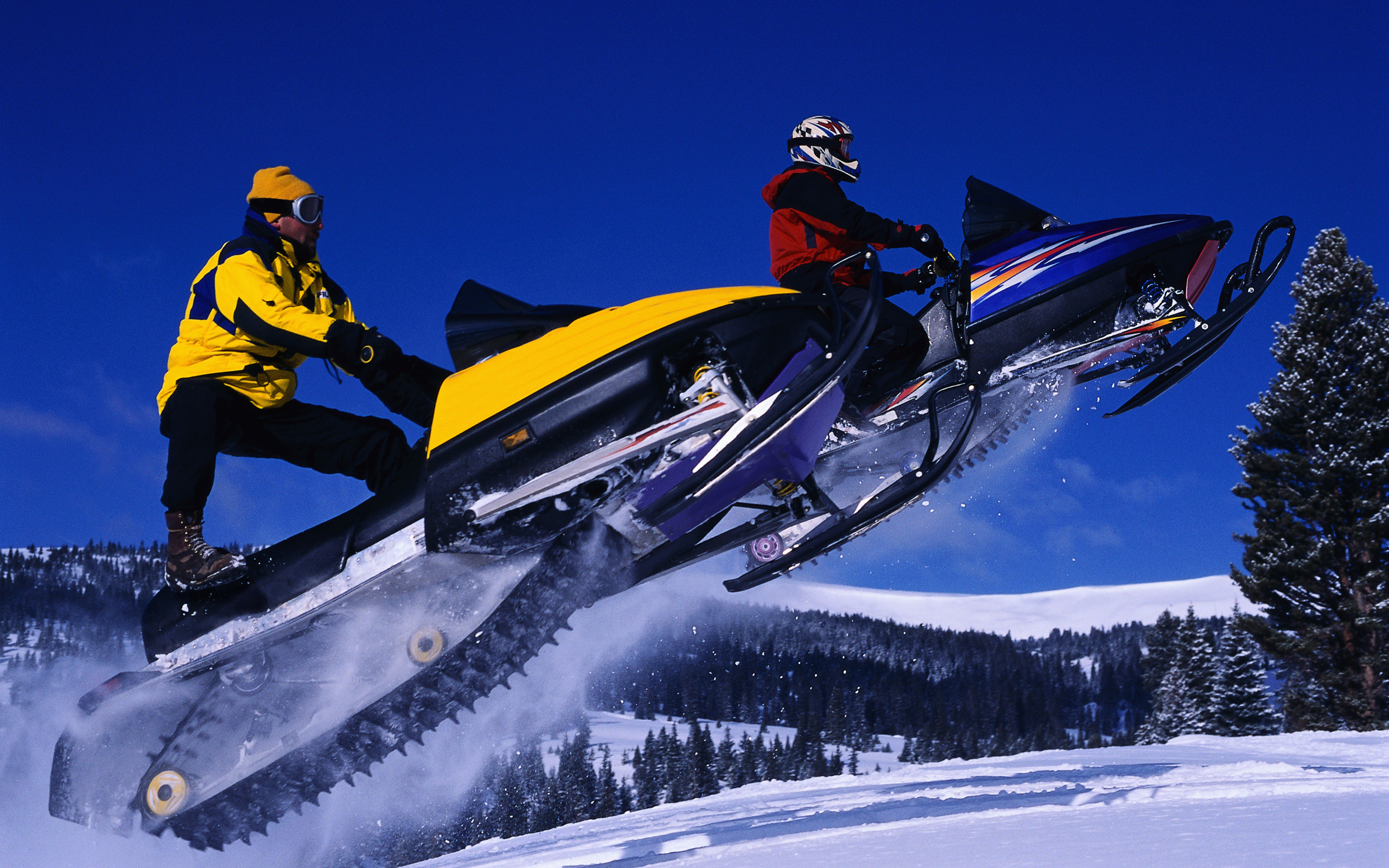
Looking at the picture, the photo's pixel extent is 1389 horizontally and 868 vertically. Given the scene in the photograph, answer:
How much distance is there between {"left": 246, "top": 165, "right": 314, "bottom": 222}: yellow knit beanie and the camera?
3.62 meters

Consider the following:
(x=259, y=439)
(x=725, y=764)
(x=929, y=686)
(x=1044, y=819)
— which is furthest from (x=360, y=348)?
(x=929, y=686)

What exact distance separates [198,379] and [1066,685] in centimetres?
9714

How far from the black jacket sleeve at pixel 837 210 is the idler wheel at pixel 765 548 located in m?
1.33

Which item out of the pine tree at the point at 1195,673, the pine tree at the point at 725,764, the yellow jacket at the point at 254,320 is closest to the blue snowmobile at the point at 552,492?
the yellow jacket at the point at 254,320

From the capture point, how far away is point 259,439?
380cm

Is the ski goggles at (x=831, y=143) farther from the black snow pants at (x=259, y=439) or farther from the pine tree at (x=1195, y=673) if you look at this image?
the pine tree at (x=1195, y=673)

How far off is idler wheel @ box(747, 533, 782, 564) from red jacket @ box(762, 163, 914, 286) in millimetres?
1130

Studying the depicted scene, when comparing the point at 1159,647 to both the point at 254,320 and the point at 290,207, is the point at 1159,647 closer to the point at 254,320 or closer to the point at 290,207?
the point at 290,207

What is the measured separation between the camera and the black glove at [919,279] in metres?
4.05

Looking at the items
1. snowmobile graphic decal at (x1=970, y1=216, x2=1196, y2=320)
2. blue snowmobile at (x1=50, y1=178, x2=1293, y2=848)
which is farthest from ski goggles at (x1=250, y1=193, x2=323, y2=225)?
snowmobile graphic decal at (x1=970, y1=216, x2=1196, y2=320)

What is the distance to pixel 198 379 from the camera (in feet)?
11.5

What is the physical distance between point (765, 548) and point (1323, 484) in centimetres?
1993

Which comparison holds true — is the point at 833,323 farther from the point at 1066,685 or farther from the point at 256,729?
the point at 1066,685

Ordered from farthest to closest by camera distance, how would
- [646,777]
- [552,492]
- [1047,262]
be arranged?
[646,777]
[1047,262]
[552,492]
